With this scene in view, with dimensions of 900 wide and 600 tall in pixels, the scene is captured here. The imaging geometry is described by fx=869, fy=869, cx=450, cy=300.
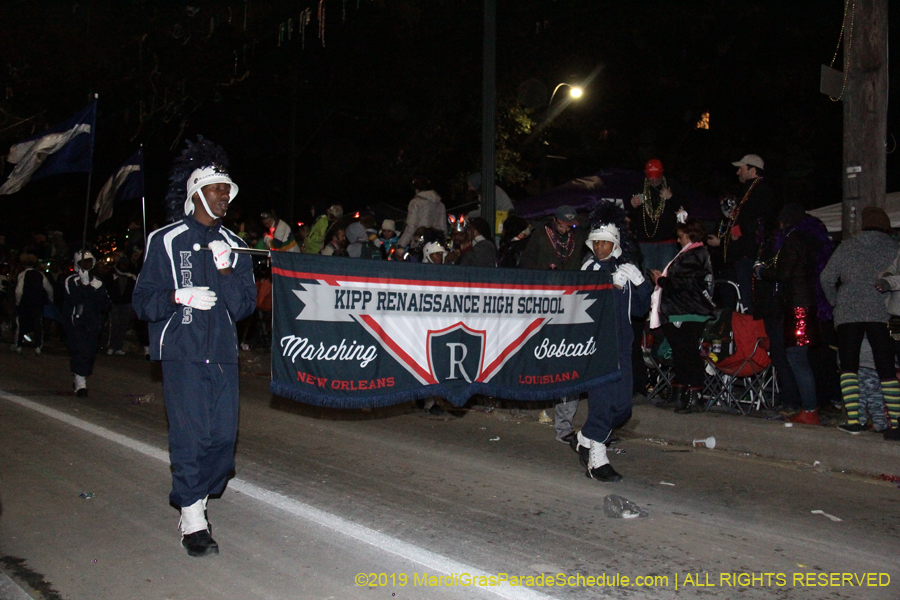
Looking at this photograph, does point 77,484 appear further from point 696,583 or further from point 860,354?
point 860,354

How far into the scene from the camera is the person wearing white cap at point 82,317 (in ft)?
37.5

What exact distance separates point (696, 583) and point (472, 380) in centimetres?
254

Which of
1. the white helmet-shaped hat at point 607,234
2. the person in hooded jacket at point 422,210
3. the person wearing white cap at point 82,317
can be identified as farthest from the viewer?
the person in hooded jacket at point 422,210

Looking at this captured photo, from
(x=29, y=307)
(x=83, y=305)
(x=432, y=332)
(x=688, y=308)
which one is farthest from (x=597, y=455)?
(x=29, y=307)

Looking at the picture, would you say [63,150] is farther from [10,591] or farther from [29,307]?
[29,307]

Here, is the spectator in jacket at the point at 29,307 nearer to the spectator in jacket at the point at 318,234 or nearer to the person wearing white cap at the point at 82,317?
the person wearing white cap at the point at 82,317

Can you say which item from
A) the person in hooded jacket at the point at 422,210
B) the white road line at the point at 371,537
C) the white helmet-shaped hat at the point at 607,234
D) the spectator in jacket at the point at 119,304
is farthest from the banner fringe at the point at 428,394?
the spectator in jacket at the point at 119,304

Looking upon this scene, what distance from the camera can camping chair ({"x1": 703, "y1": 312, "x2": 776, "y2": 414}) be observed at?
930 cm

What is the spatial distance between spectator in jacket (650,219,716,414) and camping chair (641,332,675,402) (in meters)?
0.33

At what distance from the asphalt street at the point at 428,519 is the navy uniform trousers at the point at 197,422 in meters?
0.42

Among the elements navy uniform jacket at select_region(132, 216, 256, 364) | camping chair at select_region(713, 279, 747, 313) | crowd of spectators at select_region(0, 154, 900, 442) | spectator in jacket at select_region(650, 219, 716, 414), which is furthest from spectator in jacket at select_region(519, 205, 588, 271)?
navy uniform jacket at select_region(132, 216, 256, 364)

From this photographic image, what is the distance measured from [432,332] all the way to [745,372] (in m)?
4.38

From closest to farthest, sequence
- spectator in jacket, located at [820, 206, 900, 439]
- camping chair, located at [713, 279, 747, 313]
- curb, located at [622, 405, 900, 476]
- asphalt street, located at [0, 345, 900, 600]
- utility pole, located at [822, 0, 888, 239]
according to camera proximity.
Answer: asphalt street, located at [0, 345, 900, 600], curb, located at [622, 405, 900, 476], spectator in jacket, located at [820, 206, 900, 439], utility pole, located at [822, 0, 888, 239], camping chair, located at [713, 279, 747, 313]

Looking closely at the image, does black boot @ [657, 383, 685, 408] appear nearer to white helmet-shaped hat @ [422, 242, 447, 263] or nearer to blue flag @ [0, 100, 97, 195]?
white helmet-shaped hat @ [422, 242, 447, 263]
